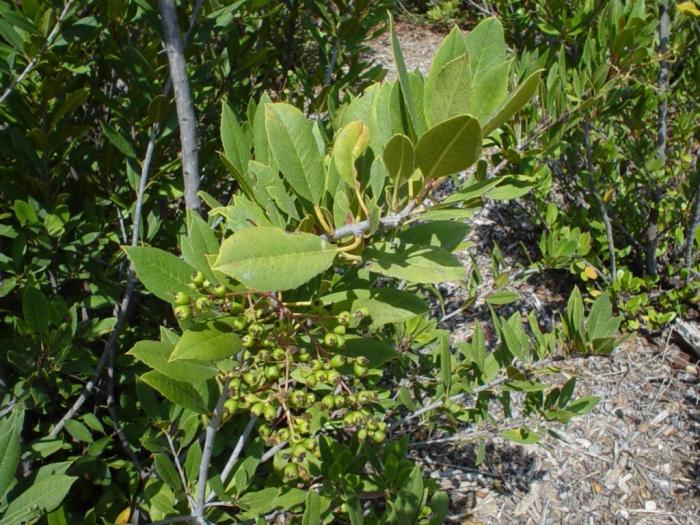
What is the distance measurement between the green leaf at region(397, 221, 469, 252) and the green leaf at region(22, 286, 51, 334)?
0.94 m

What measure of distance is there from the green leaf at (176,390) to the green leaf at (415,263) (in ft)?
1.43

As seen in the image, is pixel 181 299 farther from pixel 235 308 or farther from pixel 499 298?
pixel 499 298

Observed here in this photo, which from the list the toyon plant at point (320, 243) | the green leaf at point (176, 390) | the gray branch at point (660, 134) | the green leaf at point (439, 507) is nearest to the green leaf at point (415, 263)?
the toyon plant at point (320, 243)

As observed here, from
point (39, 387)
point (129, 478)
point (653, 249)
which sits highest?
point (39, 387)

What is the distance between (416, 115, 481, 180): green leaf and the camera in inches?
26.8

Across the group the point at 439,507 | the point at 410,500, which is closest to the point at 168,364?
the point at 410,500

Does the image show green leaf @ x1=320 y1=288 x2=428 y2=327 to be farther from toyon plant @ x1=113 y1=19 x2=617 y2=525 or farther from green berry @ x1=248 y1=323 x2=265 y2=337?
green berry @ x1=248 y1=323 x2=265 y2=337

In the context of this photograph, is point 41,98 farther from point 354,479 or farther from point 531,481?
point 531,481

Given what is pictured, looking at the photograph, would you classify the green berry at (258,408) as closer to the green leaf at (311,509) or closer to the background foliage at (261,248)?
the background foliage at (261,248)

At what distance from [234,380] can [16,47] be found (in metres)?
1.02

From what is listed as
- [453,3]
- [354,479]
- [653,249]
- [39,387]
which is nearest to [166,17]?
[39,387]

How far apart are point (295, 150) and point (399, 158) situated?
197 mm

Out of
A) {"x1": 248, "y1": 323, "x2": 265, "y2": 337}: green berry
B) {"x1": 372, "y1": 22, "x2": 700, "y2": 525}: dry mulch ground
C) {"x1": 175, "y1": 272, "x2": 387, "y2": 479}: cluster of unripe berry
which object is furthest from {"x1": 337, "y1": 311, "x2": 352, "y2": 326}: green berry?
{"x1": 372, "y1": 22, "x2": 700, "y2": 525}: dry mulch ground

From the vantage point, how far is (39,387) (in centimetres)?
151
